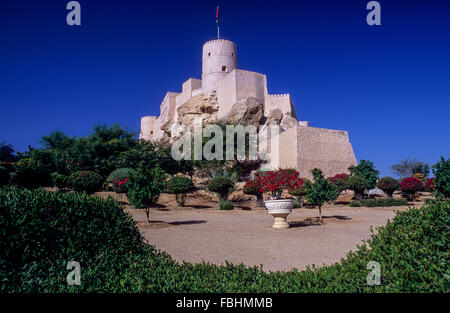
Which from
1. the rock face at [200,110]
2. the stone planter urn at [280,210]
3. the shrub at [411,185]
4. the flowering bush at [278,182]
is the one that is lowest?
the stone planter urn at [280,210]

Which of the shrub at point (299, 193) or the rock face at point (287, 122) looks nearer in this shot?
the shrub at point (299, 193)

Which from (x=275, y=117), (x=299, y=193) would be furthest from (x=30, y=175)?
(x=275, y=117)

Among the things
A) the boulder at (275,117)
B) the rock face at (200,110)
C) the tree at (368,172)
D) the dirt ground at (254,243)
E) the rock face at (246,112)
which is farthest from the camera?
the rock face at (200,110)

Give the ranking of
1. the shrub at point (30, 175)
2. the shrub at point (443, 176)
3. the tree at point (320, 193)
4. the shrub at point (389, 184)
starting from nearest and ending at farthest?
the tree at point (320, 193) < the shrub at point (443, 176) < the shrub at point (30, 175) < the shrub at point (389, 184)

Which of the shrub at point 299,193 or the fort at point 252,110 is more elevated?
the fort at point 252,110

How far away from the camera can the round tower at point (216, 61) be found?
44.2m

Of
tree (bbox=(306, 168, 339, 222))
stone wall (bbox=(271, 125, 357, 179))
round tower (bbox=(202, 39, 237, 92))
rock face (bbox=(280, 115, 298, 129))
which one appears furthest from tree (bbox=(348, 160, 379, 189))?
round tower (bbox=(202, 39, 237, 92))

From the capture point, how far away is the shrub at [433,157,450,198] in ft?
49.2

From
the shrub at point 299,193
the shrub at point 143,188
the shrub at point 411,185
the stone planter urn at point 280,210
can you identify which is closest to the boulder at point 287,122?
the shrub at point 411,185

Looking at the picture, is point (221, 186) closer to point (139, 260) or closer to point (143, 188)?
point (143, 188)

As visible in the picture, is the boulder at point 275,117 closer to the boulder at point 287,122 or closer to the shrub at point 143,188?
the boulder at point 287,122
